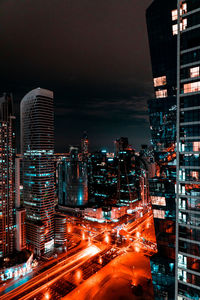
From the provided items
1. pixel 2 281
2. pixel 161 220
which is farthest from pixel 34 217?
pixel 161 220

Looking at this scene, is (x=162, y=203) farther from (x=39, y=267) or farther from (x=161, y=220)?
(x=39, y=267)

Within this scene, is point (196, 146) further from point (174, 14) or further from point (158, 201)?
point (174, 14)

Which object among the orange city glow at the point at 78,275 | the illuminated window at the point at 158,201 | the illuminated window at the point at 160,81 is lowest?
the orange city glow at the point at 78,275

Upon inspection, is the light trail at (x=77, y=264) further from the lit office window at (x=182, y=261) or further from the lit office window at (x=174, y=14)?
the lit office window at (x=174, y=14)

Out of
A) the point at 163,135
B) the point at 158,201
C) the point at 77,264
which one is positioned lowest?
the point at 77,264

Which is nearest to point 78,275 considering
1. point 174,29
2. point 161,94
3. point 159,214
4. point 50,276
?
point 50,276

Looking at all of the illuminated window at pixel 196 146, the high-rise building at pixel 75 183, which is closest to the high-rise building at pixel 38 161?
the high-rise building at pixel 75 183
